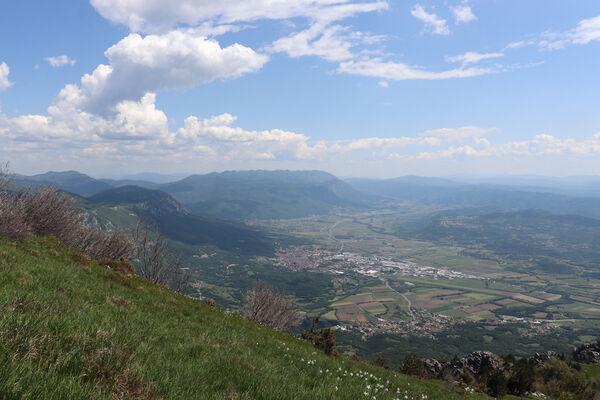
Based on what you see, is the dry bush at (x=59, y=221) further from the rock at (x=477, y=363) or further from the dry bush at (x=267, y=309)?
the rock at (x=477, y=363)

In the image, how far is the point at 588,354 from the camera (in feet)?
215

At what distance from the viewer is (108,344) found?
5.11 m

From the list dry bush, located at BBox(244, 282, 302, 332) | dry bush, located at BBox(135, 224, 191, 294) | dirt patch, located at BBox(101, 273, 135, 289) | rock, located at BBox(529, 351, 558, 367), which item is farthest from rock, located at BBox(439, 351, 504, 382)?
dry bush, located at BBox(135, 224, 191, 294)

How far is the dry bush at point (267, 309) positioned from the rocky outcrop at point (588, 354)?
67.3 meters

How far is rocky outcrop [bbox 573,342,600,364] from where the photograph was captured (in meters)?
63.4

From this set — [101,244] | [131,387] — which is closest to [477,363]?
[131,387]

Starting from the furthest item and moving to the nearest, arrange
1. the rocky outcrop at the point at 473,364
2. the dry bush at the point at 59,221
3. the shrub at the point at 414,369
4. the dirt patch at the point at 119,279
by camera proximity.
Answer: the rocky outcrop at the point at 473,364, the dry bush at the point at 59,221, the shrub at the point at 414,369, the dirt patch at the point at 119,279

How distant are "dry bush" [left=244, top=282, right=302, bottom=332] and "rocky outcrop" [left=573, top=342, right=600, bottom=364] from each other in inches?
2651

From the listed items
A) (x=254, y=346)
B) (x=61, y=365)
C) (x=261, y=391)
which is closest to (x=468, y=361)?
(x=254, y=346)

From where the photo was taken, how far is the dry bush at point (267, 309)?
210ft

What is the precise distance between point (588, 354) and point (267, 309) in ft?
242

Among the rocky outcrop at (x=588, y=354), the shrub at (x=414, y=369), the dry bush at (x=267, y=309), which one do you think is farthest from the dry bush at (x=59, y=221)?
the rocky outcrop at (x=588, y=354)

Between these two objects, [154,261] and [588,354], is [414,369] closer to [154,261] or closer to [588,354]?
[154,261]

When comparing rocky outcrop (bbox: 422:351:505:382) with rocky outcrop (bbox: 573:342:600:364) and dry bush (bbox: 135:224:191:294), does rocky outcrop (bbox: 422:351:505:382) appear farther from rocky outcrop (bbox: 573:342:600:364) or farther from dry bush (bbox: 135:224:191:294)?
dry bush (bbox: 135:224:191:294)
